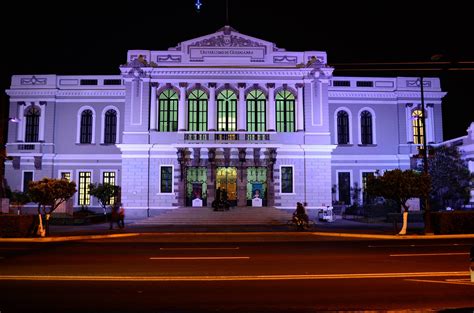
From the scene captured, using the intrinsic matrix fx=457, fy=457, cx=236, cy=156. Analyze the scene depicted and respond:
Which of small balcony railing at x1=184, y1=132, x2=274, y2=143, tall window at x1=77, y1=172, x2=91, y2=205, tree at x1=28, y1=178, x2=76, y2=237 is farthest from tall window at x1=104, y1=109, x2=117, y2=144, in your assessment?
tree at x1=28, y1=178, x2=76, y2=237

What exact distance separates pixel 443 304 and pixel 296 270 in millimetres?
4537

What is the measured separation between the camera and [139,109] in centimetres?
3947

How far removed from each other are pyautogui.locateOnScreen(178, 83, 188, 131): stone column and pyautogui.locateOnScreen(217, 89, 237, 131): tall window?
2973 millimetres

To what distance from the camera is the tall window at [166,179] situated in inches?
1537

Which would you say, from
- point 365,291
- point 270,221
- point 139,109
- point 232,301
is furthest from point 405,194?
point 139,109

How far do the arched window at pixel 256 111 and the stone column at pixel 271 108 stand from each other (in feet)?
1.96

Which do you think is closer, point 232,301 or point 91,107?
point 232,301

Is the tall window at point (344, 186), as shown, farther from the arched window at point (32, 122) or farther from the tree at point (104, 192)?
the arched window at point (32, 122)

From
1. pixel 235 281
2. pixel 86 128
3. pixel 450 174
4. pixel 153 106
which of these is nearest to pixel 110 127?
pixel 86 128

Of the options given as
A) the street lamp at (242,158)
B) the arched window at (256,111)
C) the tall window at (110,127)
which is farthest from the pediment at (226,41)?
the tall window at (110,127)

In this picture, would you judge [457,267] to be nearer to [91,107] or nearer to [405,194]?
[405,194]

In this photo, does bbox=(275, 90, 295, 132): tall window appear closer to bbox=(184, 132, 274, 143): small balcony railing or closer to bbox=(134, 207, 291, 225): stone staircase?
bbox=(184, 132, 274, 143): small balcony railing

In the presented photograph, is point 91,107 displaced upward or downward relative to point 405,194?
upward

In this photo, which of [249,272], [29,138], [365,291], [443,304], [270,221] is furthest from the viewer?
[29,138]
